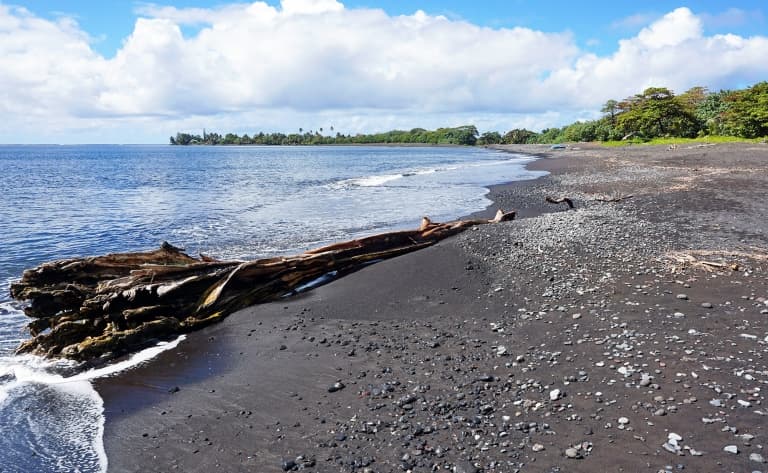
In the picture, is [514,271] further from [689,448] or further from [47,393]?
[47,393]

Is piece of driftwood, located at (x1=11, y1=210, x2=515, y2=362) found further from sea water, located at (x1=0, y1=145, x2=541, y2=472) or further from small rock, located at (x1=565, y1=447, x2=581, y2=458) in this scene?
small rock, located at (x1=565, y1=447, x2=581, y2=458)

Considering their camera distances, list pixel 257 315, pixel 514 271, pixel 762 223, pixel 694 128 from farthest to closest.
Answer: pixel 694 128
pixel 762 223
pixel 514 271
pixel 257 315

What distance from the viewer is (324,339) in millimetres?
9867

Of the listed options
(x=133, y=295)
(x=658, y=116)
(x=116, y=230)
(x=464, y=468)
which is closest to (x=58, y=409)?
(x=133, y=295)

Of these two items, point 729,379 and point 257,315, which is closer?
point 729,379

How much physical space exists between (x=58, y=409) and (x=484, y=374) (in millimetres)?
6790

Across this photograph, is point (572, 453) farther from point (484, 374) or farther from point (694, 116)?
point (694, 116)

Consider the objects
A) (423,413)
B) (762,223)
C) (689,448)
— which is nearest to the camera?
(689,448)

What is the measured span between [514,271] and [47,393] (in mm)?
10227

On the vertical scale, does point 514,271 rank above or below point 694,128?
below

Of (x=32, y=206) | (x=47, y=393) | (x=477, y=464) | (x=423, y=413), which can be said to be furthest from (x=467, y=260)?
(x=32, y=206)

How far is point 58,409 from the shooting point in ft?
25.7

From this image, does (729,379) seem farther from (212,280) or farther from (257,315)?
(212,280)

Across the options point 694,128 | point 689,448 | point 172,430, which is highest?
point 694,128
